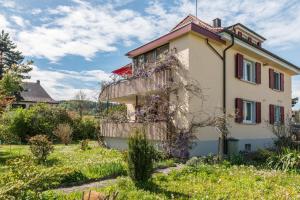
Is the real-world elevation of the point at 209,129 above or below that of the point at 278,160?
above

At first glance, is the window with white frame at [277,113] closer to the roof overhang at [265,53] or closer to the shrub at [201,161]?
the roof overhang at [265,53]

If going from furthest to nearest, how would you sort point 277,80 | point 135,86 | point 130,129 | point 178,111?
1. point 277,80
2. point 135,86
3. point 130,129
4. point 178,111

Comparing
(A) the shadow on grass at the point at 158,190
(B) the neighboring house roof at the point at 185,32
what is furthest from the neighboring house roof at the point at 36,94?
(A) the shadow on grass at the point at 158,190

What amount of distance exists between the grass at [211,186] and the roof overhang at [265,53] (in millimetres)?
7977

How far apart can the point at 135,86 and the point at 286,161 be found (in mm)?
8833

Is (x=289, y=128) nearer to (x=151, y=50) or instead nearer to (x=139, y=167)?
(x=151, y=50)

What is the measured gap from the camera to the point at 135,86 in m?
16.8

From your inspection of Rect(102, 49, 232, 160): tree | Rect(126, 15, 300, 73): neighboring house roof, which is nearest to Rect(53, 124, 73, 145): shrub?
Rect(126, 15, 300, 73): neighboring house roof

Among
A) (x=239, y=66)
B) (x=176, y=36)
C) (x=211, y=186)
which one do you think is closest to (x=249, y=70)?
(x=239, y=66)

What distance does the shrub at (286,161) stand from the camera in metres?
11.2

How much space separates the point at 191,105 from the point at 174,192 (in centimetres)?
741

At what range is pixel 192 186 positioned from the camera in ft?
26.3

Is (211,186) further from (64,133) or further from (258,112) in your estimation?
(64,133)

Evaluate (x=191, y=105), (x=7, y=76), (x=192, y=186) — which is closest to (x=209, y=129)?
(x=191, y=105)
